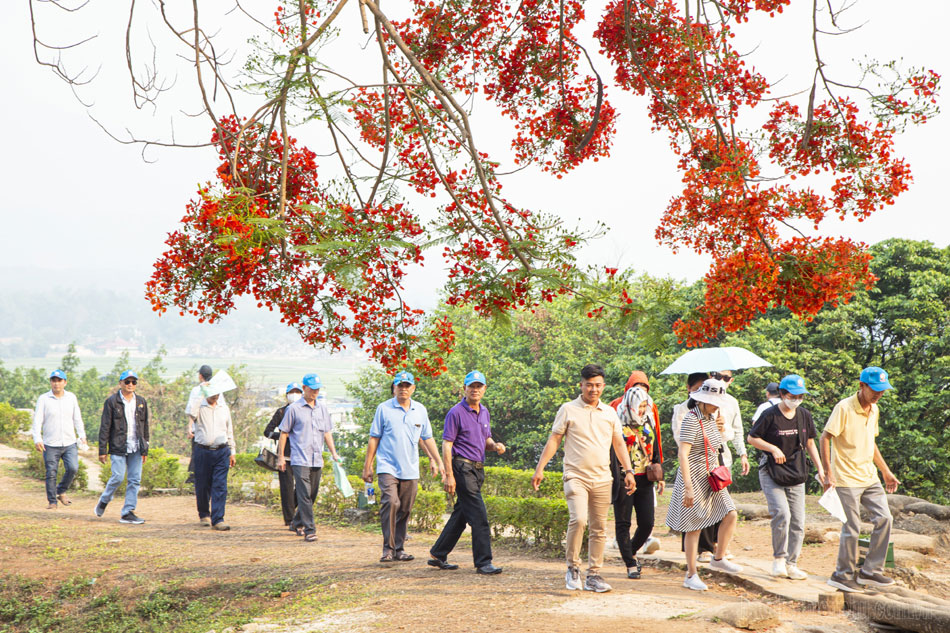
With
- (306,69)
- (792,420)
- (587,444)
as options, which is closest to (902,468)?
(792,420)

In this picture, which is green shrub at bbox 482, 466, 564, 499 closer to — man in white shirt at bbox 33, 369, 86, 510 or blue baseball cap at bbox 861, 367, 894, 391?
man in white shirt at bbox 33, 369, 86, 510

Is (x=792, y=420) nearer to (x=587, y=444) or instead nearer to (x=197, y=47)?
(x=587, y=444)

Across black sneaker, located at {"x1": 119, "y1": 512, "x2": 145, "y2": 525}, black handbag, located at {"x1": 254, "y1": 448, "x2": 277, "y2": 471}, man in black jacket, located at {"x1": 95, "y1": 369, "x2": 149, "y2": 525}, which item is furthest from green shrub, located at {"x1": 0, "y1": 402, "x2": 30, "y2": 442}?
black handbag, located at {"x1": 254, "y1": 448, "x2": 277, "y2": 471}

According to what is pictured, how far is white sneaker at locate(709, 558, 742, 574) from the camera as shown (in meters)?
6.73

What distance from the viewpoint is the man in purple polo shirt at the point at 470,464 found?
6906mm

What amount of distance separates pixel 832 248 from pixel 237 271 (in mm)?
4517

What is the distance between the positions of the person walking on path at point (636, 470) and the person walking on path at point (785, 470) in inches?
35.8

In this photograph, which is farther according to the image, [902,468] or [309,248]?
[902,468]

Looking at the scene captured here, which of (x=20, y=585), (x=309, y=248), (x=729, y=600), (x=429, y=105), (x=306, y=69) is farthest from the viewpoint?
(x=20, y=585)

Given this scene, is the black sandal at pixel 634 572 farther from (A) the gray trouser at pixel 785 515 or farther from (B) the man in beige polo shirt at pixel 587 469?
(A) the gray trouser at pixel 785 515

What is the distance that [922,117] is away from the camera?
638 cm

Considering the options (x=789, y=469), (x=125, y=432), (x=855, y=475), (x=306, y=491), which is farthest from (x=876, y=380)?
(x=125, y=432)

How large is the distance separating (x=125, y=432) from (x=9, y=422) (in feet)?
52.5

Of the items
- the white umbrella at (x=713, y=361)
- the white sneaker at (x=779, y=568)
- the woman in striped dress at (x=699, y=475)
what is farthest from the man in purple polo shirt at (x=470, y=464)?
the white sneaker at (x=779, y=568)
